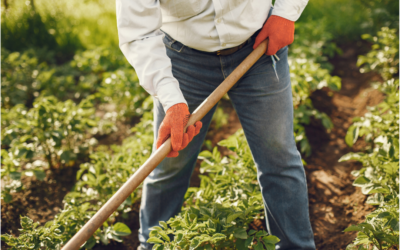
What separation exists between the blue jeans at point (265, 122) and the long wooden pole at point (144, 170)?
0.27 feet

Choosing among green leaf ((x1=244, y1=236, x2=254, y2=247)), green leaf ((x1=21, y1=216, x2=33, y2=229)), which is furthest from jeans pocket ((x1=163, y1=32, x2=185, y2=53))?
green leaf ((x1=21, y1=216, x2=33, y2=229))

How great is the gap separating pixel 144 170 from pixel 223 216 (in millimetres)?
512

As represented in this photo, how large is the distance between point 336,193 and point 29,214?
2.18 metres

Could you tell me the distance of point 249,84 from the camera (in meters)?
1.48

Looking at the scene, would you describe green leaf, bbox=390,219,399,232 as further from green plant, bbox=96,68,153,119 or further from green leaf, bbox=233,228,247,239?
green plant, bbox=96,68,153,119

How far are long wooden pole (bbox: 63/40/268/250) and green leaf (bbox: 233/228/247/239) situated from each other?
1.66 feet

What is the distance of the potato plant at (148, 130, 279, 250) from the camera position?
138 centimetres

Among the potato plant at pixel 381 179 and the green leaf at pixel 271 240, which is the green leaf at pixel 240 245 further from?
the potato plant at pixel 381 179

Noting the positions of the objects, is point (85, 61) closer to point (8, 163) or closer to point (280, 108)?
point (8, 163)

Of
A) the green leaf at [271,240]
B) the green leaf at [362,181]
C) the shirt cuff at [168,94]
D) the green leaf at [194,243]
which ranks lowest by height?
the green leaf at [271,240]

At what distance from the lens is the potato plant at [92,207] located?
154cm

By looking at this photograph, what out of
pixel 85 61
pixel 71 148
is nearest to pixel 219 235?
pixel 71 148

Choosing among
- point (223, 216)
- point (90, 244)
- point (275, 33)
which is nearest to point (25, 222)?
point (90, 244)

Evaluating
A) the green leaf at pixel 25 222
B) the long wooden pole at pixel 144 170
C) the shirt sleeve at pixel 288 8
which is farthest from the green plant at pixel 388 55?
the green leaf at pixel 25 222
